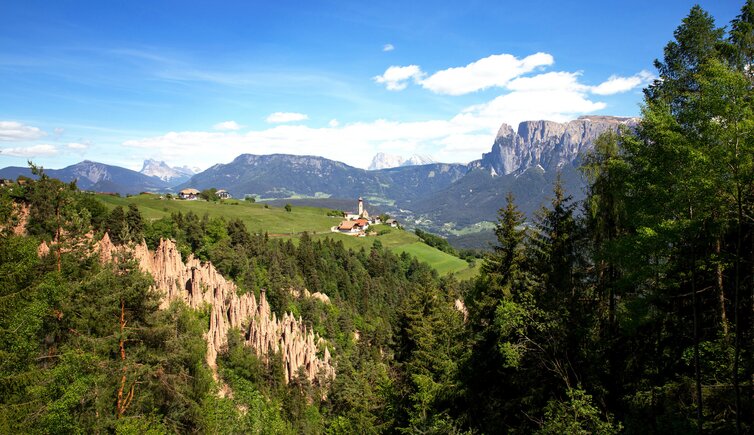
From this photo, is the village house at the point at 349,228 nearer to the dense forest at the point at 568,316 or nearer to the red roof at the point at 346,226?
the red roof at the point at 346,226

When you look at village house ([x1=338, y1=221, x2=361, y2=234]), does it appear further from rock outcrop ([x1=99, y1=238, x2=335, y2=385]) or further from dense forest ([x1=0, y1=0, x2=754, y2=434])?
dense forest ([x1=0, y1=0, x2=754, y2=434])

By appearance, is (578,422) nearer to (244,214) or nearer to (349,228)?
(244,214)

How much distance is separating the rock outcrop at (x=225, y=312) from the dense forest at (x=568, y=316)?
1223cm

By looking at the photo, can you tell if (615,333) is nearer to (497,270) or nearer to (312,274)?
(497,270)

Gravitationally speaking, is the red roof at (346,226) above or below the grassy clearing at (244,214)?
below

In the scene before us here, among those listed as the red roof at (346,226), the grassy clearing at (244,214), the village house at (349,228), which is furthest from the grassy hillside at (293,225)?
the village house at (349,228)

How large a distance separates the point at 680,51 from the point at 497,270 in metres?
15.2

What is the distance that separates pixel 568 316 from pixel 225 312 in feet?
139

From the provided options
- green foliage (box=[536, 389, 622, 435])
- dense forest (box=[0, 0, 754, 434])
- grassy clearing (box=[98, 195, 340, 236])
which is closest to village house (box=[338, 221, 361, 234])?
grassy clearing (box=[98, 195, 340, 236])

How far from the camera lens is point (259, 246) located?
8469cm

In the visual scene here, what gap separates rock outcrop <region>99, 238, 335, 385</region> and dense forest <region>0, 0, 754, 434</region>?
12.2 metres

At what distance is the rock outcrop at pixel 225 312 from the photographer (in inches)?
1736

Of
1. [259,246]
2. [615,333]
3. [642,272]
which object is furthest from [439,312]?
[259,246]

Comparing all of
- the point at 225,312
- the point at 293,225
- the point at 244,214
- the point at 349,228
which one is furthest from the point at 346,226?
the point at 225,312
